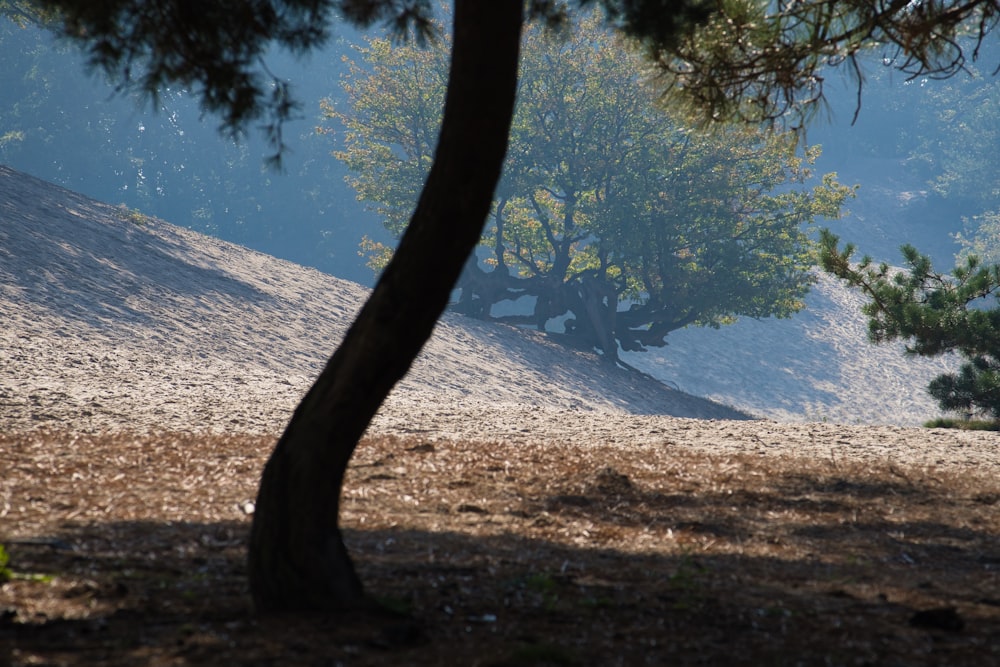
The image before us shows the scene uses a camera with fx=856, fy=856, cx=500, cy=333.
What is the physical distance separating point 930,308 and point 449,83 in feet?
29.1

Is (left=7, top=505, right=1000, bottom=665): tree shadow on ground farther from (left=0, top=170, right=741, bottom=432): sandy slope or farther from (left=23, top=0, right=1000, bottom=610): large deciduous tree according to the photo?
(left=0, top=170, right=741, bottom=432): sandy slope

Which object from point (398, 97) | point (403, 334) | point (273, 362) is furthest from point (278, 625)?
point (398, 97)

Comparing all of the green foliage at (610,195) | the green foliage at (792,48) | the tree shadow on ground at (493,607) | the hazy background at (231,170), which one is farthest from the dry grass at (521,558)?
the hazy background at (231,170)

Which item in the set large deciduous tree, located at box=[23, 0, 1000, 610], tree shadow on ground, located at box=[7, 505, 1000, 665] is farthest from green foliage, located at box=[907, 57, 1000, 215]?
tree shadow on ground, located at box=[7, 505, 1000, 665]

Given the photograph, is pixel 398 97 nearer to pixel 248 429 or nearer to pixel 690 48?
pixel 248 429

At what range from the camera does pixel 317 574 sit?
3.14m

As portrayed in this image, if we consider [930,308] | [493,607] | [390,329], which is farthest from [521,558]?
[930,308]

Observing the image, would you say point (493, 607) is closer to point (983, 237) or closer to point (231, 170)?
point (231, 170)

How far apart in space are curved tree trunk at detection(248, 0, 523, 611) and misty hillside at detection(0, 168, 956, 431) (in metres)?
5.80

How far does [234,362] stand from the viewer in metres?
12.7

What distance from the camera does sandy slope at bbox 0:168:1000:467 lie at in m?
9.11

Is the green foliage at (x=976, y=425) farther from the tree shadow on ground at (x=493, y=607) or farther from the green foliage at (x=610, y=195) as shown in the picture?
the green foliage at (x=610, y=195)

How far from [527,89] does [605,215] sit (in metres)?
5.06

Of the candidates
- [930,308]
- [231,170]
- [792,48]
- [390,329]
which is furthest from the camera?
[231,170]
